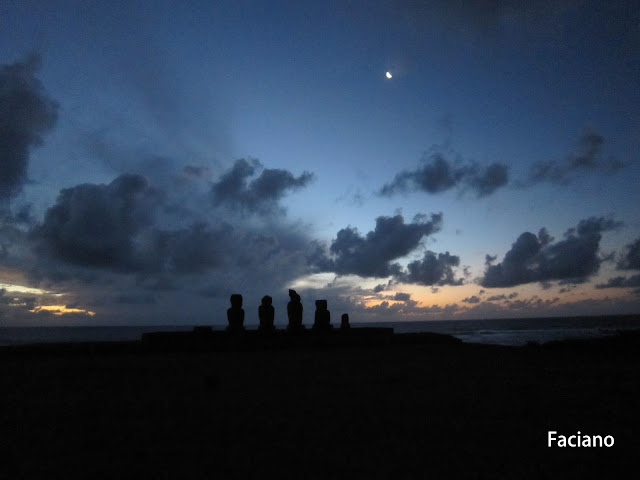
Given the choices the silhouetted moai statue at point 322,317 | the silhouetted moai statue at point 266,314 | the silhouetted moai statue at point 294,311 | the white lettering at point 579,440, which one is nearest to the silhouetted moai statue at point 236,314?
the silhouetted moai statue at point 266,314

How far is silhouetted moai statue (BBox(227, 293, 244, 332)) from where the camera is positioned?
19.2m

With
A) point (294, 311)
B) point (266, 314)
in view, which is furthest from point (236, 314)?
point (294, 311)

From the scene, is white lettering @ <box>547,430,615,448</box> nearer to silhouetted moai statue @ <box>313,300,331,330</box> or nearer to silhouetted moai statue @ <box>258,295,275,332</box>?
silhouetted moai statue @ <box>258,295,275,332</box>

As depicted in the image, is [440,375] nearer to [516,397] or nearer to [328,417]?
[516,397]

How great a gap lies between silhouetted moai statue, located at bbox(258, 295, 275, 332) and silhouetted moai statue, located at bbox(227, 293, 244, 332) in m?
0.96

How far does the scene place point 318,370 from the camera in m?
10.7

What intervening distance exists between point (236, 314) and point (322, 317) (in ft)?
16.2

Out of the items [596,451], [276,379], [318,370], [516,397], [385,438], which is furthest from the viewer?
[318,370]

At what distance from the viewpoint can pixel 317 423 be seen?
18.1ft

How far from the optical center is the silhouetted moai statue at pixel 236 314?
1920 centimetres

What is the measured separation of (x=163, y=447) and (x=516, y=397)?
5786 millimetres

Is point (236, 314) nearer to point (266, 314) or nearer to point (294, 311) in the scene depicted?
point (266, 314)

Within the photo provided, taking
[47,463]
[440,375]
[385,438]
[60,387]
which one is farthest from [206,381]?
[440,375]

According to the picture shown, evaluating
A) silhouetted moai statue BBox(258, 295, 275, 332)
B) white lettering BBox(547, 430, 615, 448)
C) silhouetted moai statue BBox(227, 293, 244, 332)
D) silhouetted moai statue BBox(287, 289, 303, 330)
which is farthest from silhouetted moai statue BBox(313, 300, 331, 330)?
white lettering BBox(547, 430, 615, 448)
